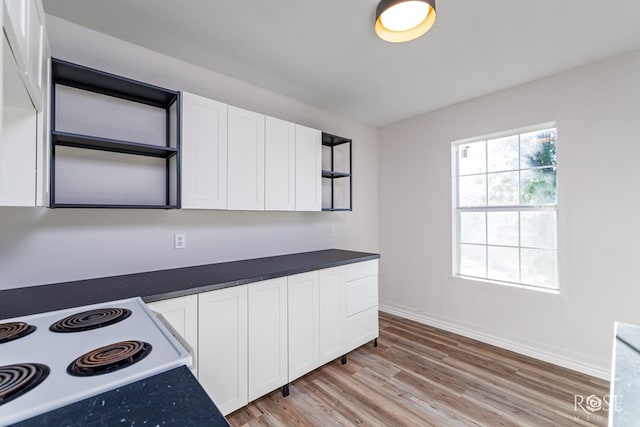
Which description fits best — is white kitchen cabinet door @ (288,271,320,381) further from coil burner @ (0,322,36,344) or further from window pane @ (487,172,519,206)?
window pane @ (487,172,519,206)

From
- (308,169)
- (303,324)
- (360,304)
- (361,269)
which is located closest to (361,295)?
(360,304)

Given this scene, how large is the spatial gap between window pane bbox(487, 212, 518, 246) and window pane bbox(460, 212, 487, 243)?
0.19 feet

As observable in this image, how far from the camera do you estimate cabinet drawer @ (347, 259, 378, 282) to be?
257cm

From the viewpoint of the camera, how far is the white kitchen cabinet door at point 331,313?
7.63 feet

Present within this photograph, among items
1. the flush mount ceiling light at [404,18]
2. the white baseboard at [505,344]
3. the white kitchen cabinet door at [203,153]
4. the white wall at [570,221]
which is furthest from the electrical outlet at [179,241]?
the white baseboard at [505,344]

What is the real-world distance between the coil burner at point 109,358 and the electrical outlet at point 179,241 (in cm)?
126

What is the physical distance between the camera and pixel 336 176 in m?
3.32

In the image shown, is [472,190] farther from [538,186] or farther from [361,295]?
[361,295]

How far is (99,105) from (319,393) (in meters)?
2.48

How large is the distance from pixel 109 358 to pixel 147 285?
88 centimetres

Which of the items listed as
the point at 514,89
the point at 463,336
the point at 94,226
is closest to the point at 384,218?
the point at 463,336

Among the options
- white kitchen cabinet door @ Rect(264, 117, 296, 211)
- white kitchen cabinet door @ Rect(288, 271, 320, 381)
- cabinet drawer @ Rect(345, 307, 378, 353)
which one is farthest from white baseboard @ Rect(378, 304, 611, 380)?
white kitchen cabinet door @ Rect(264, 117, 296, 211)

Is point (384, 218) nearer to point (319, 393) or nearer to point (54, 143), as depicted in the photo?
point (319, 393)

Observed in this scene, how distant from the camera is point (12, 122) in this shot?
1.31 metres
